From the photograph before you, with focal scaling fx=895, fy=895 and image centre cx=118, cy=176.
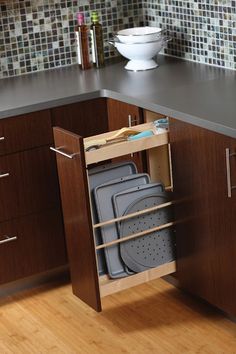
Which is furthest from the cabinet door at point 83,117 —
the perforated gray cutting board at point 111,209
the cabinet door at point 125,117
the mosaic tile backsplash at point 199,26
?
the mosaic tile backsplash at point 199,26

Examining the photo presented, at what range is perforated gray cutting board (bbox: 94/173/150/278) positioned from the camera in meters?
3.46

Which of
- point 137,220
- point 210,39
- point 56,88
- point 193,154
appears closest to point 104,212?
point 137,220

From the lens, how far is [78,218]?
3.43m

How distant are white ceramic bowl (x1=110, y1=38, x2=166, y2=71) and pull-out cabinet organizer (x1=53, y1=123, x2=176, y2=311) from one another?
607 millimetres

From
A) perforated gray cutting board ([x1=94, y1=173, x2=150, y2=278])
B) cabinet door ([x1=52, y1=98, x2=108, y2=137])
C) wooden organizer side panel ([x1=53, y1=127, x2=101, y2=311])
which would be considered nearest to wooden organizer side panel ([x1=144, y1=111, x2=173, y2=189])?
perforated gray cutting board ([x1=94, y1=173, x2=150, y2=278])

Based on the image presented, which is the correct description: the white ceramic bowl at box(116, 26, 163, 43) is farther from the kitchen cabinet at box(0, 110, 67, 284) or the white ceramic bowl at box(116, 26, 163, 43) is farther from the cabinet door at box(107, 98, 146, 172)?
the kitchen cabinet at box(0, 110, 67, 284)

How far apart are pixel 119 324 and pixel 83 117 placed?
2.93 ft

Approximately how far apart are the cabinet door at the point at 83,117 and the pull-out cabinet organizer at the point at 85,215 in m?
0.34

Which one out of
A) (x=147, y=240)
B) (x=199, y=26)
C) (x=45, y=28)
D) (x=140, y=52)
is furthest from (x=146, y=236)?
(x=45, y=28)

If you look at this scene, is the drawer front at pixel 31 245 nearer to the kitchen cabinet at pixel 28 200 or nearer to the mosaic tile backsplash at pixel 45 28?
the kitchen cabinet at pixel 28 200

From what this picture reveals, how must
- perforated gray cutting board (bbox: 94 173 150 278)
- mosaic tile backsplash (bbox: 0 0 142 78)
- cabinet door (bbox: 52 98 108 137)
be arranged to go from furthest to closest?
mosaic tile backsplash (bbox: 0 0 142 78), cabinet door (bbox: 52 98 108 137), perforated gray cutting board (bbox: 94 173 150 278)

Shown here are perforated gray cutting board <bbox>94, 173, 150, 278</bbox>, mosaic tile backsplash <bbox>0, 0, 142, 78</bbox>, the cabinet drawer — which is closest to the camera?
perforated gray cutting board <bbox>94, 173, 150, 278</bbox>

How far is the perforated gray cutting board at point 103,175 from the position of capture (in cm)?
349

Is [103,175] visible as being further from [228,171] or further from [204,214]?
[228,171]
